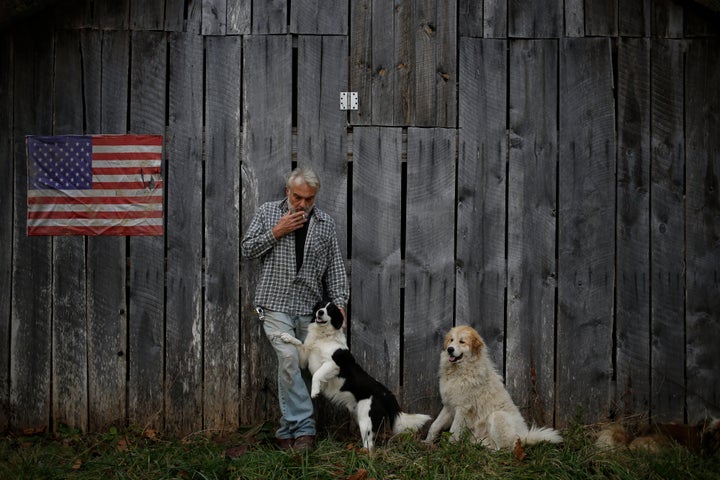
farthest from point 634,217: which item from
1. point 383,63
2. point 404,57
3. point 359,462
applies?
point 359,462

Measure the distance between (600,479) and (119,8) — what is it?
18.0 ft

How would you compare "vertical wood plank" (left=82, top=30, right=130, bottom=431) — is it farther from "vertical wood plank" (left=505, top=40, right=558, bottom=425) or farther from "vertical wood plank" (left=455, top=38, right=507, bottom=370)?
"vertical wood plank" (left=505, top=40, right=558, bottom=425)

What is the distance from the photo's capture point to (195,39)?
586 cm

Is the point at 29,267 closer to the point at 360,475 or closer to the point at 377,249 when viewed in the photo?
the point at 377,249

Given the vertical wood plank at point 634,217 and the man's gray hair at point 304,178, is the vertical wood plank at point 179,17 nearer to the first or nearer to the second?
the man's gray hair at point 304,178

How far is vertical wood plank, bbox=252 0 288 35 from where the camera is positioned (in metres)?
5.88

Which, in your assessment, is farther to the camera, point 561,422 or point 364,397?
point 561,422

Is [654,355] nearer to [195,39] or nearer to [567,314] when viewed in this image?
[567,314]

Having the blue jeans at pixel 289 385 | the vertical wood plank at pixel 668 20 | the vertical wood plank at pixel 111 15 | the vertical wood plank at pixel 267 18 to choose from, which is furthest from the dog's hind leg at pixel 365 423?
the vertical wood plank at pixel 668 20

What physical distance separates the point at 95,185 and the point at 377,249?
256cm

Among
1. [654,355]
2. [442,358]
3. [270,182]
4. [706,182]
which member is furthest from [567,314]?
[270,182]

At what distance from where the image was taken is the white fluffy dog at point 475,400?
5.25m

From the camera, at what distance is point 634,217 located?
5918 millimetres

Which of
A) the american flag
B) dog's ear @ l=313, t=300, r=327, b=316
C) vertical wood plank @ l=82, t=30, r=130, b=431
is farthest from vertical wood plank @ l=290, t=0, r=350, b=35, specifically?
dog's ear @ l=313, t=300, r=327, b=316
